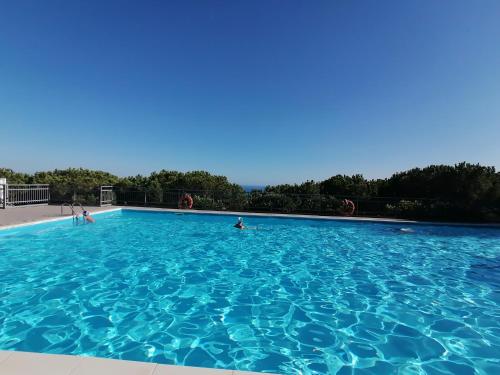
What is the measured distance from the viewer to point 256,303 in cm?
459

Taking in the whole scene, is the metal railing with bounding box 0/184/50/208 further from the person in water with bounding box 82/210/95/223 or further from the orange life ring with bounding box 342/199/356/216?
the orange life ring with bounding box 342/199/356/216

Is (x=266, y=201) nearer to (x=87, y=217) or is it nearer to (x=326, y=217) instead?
(x=326, y=217)

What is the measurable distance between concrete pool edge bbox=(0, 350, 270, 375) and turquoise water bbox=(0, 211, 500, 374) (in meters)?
0.79

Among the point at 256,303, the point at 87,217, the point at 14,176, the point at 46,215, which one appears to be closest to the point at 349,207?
the point at 256,303

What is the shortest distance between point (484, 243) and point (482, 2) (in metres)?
7.67

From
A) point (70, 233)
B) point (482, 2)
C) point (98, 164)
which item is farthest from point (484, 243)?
point (98, 164)

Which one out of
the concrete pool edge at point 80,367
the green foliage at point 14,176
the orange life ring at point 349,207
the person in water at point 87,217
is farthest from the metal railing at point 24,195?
the orange life ring at point 349,207

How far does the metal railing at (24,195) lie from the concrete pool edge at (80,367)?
13.9 metres

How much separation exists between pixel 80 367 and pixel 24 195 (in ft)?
51.5

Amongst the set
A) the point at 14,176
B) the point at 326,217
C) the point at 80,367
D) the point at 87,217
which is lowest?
the point at 80,367

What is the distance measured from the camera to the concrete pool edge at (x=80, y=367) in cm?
216

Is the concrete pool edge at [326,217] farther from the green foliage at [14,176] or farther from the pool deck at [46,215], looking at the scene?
the green foliage at [14,176]

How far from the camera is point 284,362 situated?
9.98 ft

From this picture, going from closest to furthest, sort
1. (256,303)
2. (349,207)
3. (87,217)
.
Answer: (256,303) → (87,217) → (349,207)
